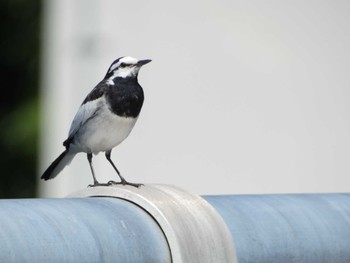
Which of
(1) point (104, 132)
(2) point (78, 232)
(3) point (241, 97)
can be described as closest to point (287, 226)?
(2) point (78, 232)

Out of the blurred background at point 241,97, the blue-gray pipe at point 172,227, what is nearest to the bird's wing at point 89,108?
the blue-gray pipe at point 172,227

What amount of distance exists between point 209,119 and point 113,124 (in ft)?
11.3

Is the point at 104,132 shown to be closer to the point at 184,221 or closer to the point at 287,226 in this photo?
the point at 287,226

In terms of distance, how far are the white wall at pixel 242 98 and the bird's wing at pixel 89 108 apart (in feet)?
10.6

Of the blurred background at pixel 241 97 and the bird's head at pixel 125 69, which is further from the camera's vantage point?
the blurred background at pixel 241 97

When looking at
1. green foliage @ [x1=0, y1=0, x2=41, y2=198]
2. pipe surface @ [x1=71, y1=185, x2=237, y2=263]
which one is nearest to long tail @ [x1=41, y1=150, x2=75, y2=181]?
pipe surface @ [x1=71, y1=185, x2=237, y2=263]

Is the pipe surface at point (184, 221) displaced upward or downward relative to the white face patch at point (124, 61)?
downward

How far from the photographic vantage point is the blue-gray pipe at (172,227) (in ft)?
4.97

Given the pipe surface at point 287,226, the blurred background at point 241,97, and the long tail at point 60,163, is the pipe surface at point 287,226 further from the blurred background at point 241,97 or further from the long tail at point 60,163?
the blurred background at point 241,97

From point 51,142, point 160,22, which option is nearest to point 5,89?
point 51,142

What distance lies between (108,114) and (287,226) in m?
1.42

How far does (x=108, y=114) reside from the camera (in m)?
3.26

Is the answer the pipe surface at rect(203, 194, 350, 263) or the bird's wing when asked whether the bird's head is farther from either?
the pipe surface at rect(203, 194, 350, 263)

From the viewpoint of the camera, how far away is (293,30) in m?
6.72
